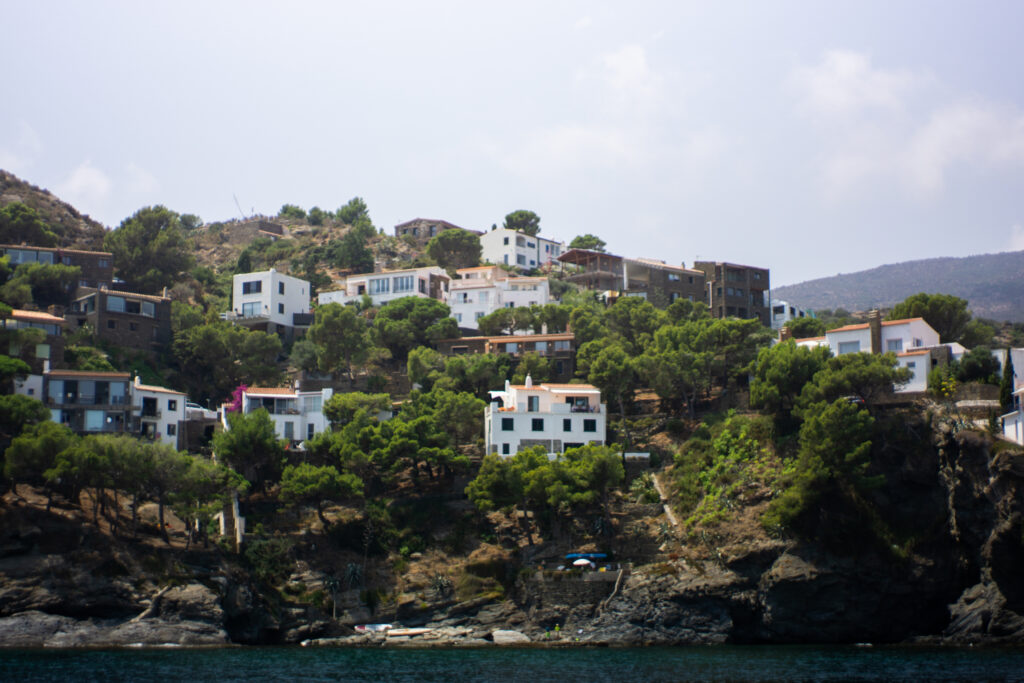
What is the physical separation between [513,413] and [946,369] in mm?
28595

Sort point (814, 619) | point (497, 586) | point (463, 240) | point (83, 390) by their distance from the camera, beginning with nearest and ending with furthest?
point (814, 619) < point (497, 586) < point (83, 390) < point (463, 240)

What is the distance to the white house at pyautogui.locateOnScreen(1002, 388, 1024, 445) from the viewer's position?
5872 centimetres

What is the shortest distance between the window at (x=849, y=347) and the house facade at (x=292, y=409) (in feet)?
123

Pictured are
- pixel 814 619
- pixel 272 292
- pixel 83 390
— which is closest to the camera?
pixel 814 619

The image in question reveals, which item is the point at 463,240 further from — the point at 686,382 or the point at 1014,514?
the point at 1014,514

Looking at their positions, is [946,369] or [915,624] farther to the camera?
[946,369]

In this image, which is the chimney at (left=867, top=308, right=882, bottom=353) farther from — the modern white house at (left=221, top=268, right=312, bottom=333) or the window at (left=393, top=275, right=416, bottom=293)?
the modern white house at (left=221, top=268, right=312, bottom=333)

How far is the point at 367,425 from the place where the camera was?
7269 centimetres

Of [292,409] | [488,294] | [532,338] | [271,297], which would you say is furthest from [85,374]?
[488,294]

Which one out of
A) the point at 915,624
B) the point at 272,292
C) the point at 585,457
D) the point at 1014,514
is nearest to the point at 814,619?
the point at 915,624

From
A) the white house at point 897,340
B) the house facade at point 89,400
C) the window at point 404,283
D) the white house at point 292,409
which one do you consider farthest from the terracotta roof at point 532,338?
the house facade at point 89,400

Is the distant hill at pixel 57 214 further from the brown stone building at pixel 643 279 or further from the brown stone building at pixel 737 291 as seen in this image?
the brown stone building at pixel 737 291

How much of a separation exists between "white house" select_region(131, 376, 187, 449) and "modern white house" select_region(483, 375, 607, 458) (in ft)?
73.1

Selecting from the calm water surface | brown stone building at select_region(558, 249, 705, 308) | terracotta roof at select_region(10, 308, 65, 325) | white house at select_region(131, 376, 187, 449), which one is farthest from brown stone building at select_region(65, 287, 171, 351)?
brown stone building at select_region(558, 249, 705, 308)
